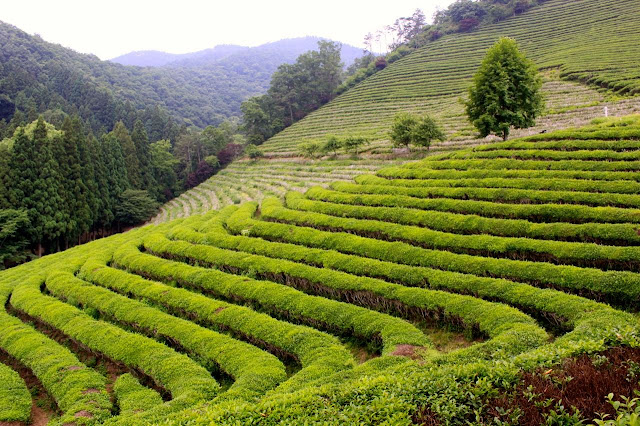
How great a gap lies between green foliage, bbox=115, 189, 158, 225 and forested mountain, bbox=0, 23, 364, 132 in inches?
1220

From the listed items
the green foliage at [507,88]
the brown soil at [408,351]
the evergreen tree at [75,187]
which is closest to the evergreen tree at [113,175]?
the evergreen tree at [75,187]

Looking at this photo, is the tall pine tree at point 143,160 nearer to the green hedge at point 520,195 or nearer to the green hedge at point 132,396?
the green hedge at point 520,195

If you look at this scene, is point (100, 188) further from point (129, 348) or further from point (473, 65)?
point (473, 65)

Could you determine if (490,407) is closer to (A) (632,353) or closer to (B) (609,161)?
(A) (632,353)

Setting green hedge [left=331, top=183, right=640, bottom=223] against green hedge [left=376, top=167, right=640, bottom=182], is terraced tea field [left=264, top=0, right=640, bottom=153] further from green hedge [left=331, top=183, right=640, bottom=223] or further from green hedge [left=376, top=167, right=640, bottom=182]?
green hedge [left=331, top=183, right=640, bottom=223]

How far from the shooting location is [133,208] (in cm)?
4972

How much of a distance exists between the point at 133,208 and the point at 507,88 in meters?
42.6

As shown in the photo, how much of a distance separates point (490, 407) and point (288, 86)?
284 ft

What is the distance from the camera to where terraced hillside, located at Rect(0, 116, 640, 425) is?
28.9 feet

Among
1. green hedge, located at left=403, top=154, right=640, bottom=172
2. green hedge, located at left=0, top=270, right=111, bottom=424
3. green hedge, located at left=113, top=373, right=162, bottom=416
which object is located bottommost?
green hedge, located at left=113, top=373, right=162, bottom=416

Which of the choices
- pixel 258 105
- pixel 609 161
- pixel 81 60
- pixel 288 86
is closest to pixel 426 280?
pixel 609 161

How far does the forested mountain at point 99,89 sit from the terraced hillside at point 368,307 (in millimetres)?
63092

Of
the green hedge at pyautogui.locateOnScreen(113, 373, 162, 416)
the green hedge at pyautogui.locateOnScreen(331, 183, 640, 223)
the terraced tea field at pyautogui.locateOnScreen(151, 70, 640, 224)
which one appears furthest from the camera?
the terraced tea field at pyautogui.locateOnScreen(151, 70, 640, 224)

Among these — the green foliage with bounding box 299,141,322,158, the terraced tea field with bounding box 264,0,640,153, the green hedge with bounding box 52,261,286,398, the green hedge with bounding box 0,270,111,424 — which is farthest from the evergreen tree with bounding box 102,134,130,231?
the green hedge with bounding box 0,270,111,424
